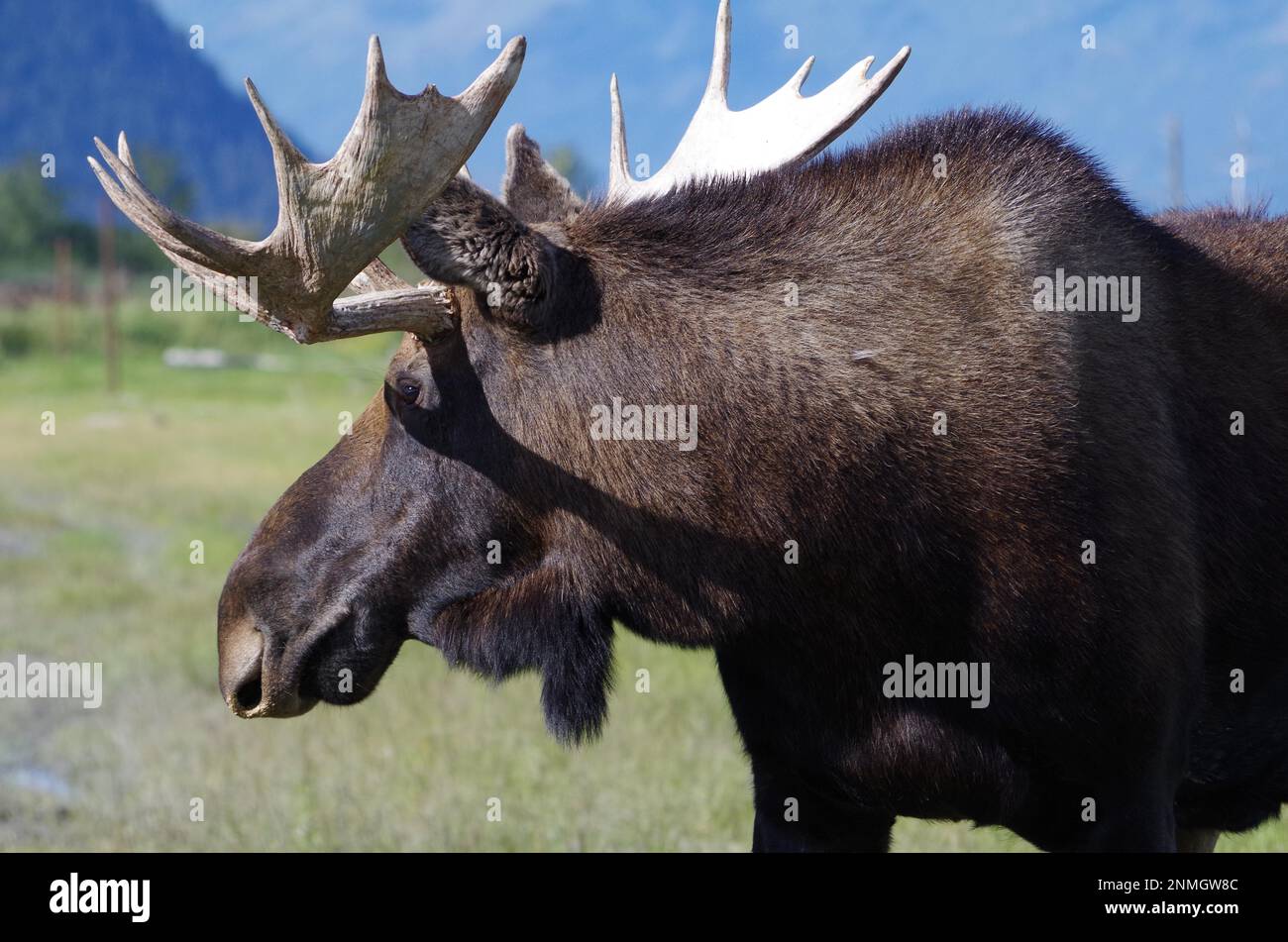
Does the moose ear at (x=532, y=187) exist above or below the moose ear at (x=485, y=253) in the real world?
above

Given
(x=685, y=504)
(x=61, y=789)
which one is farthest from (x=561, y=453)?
(x=61, y=789)

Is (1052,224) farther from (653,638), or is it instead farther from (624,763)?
(624,763)

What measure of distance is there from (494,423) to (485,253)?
0.41 meters

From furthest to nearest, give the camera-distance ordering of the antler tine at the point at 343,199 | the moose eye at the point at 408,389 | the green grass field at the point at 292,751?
1. the green grass field at the point at 292,751
2. the moose eye at the point at 408,389
3. the antler tine at the point at 343,199

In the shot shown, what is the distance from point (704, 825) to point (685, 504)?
2.96 meters

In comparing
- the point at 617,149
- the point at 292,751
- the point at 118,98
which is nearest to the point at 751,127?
the point at 617,149

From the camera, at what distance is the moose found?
342 centimetres

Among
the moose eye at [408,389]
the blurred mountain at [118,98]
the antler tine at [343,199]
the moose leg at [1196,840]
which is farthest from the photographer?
the blurred mountain at [118,98]

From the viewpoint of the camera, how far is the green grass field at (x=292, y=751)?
6.05m

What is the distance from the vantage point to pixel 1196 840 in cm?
455

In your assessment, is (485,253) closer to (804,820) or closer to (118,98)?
(804,820)

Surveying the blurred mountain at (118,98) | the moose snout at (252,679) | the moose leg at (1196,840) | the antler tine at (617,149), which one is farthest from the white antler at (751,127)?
the blurred mountain at (118,98)

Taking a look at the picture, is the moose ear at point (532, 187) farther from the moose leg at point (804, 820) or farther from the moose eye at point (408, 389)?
the moose leg at point (804, 820)

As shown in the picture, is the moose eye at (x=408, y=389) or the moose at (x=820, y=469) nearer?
the moose at (x=820, y=469)
